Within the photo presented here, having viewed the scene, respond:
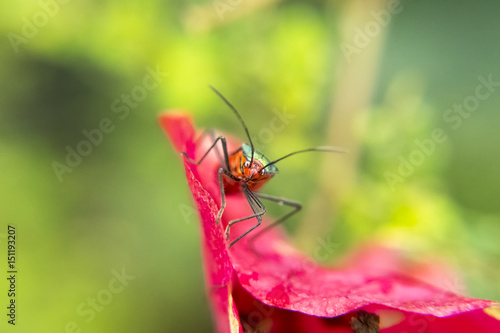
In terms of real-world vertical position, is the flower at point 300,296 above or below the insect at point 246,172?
below

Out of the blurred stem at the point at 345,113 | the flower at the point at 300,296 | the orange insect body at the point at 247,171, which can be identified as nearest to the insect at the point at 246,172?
the orange insect body at the point at 247,171

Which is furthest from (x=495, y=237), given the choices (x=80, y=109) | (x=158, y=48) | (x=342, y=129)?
(x=80, y=109)

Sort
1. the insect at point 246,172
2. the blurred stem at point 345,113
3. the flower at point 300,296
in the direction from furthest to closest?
the blurred stem at point 345,113 → the insect at point 246,172 → the flower at point 300,296

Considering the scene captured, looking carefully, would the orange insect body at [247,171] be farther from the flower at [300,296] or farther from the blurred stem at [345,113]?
the blurred stem at [345,113]

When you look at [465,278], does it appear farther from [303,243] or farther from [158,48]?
[158,48]

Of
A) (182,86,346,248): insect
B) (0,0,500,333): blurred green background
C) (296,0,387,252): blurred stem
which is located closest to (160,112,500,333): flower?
(182,86,346,248): insect

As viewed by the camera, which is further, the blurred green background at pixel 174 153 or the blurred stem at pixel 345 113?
the blurred stem at pixel 345 113

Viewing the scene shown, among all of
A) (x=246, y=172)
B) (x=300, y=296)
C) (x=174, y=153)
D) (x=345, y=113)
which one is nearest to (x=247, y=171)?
A: (x=246, y=172)
